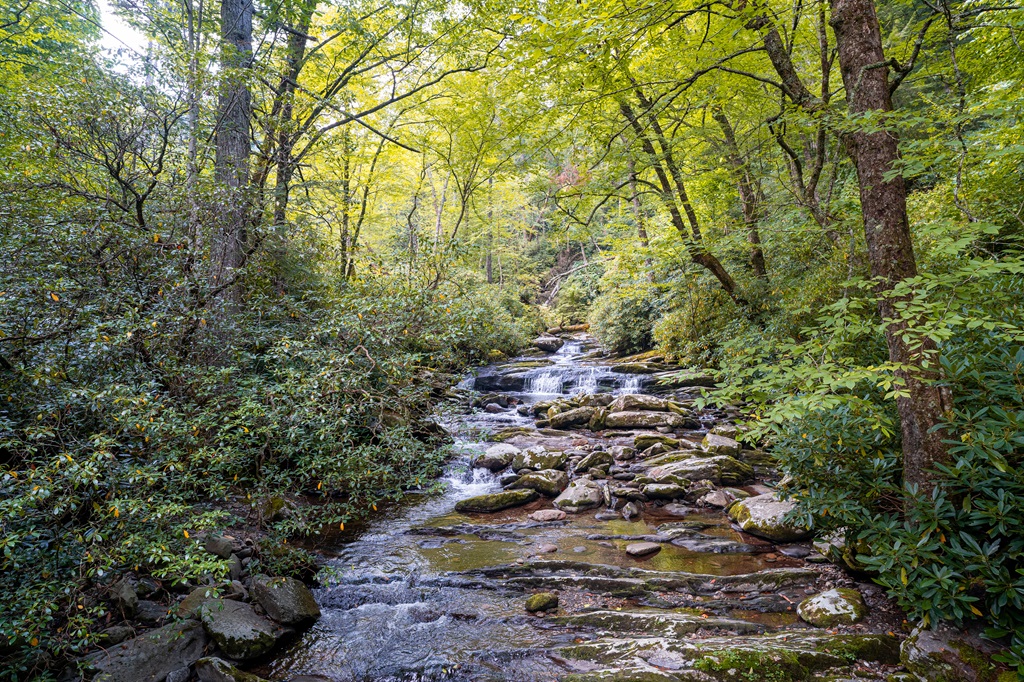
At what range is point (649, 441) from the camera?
9.21 meters

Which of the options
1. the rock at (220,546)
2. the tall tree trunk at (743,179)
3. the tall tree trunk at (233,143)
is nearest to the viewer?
the rock at (220,546)

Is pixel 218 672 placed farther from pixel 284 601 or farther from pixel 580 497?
pixel 580 497

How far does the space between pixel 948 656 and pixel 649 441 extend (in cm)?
609

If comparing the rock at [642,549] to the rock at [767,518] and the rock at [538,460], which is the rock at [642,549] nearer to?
the rock at [767,518]

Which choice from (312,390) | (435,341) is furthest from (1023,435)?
(312,390)

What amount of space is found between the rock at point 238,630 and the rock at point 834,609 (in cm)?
478

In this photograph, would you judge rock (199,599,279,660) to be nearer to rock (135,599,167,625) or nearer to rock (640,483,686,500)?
rock (135,599,167,625)

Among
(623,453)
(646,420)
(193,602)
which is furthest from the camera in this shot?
(646,420)

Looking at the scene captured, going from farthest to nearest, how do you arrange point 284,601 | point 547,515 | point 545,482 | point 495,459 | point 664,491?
point 495,459 < point 545,482 < point 664,491 < point 547,515 < point 284,601

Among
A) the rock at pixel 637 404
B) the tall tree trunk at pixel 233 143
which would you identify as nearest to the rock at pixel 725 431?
the rock at pixel 637 404

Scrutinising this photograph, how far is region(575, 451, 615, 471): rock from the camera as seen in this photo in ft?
27.5

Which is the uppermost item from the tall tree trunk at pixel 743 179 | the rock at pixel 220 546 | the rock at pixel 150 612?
the tall tree trunk at pixel 743 179

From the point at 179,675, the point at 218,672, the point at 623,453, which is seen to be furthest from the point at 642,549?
the point at 179,675

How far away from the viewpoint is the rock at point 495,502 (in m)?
7.34
